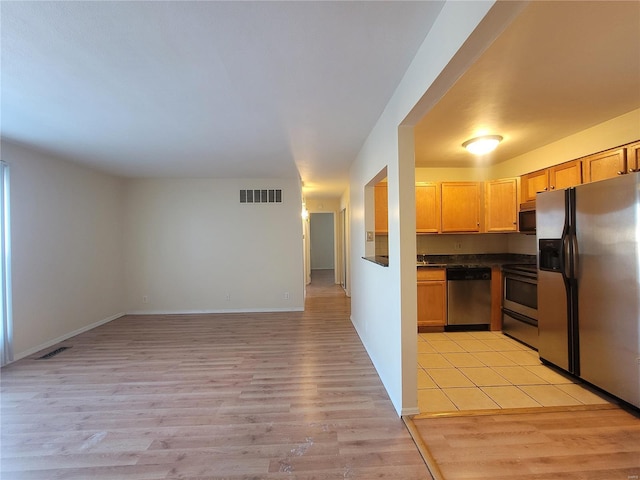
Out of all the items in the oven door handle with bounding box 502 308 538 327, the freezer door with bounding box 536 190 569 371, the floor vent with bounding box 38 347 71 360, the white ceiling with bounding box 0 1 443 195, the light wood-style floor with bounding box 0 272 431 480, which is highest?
the white ceiling with bounding box 0 1 443 195

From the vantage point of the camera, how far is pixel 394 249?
2152mm

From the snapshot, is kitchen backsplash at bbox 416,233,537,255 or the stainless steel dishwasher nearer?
the stainless steel dishwasher

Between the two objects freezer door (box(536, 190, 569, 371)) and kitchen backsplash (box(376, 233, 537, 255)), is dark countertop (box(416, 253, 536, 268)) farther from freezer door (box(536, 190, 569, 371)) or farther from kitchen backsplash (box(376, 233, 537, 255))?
freezer door (box(536, 190, 569, 371))

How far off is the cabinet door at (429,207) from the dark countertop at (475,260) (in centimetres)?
50

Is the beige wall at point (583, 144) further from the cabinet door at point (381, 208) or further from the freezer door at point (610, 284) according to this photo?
the cabinet door at point (381, 208)

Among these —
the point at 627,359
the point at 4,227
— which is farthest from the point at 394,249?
the point at 4,227

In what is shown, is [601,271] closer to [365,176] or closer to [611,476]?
[611,476]

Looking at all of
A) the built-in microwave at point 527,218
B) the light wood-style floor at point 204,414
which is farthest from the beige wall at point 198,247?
the built-in microwave at point 527,218

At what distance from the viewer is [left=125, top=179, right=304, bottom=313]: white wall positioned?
5.11 m

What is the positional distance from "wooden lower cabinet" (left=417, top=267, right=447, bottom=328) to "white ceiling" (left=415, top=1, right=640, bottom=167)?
1.76 meters

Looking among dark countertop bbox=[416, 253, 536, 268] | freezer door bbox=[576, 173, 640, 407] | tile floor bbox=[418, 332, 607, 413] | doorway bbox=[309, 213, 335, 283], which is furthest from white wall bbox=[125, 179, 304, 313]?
doorway bbox=[309, 213, 335, 283]

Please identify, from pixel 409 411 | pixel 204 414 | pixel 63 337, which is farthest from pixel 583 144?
pixel 63 337

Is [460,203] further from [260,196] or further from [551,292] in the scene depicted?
[260,196]

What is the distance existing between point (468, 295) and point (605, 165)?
2071 mm
